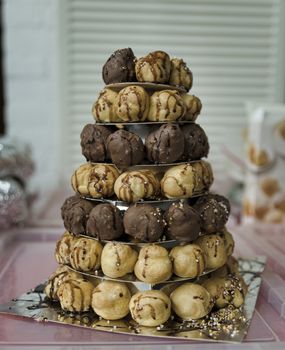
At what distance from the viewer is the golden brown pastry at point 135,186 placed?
2.20 feet

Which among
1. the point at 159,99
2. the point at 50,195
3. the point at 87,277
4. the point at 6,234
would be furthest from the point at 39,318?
the point at 50,195

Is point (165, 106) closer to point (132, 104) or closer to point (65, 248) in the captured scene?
point (132, 104)

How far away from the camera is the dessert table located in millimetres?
619

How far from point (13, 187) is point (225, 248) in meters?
0.58

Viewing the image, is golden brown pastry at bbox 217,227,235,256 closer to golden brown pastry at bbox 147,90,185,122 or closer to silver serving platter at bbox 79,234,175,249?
silver serving platter at bbox 79,234,175,249

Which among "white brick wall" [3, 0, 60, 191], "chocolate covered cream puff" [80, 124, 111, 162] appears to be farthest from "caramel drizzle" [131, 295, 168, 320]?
"white brick wall" [3, 0, 60, 191]

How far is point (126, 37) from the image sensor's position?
1.77 meters

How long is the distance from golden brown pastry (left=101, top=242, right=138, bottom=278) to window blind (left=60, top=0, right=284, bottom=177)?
1171 millimetres

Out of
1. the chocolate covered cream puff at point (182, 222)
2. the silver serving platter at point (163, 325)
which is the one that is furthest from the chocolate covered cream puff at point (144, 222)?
the silver serving platter at point (163, 325)

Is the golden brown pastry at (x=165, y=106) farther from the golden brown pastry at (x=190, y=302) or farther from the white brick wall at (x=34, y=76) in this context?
the white brick wall at (x=34, y=76)

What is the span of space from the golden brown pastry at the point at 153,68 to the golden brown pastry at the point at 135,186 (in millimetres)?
138

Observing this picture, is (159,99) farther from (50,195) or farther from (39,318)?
(50,195)

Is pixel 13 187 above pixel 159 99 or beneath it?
beneath

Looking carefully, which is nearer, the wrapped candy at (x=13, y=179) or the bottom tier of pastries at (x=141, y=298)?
the bottom tier of pastries at (x=141, y=298)
